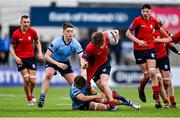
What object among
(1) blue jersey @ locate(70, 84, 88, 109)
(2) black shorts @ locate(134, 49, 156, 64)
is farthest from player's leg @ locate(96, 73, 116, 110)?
(2) black shorts @ locate(134, 49, 156, 64)

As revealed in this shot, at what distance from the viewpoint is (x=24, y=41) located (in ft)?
70.2

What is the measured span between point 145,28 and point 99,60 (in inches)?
71.3

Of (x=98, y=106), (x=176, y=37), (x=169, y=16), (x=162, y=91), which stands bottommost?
(x=98, y=106)

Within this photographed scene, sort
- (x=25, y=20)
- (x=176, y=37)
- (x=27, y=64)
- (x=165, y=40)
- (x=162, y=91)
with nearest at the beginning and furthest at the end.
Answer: (x=176, y=37), (x=165, y=40), (x=162, y=91), (x=25, y=20), (x=27, y=64)

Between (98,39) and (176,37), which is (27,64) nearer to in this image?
(98,39)

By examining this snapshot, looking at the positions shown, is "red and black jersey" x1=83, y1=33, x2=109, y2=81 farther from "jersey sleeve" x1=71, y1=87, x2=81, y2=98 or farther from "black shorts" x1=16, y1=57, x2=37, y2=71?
"black shorts" x1=16, y1=57, x2=37, y2=71

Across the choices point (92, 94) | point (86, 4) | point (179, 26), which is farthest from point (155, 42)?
point (86, 4)

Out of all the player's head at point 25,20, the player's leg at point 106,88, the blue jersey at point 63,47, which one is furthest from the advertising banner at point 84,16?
the player's leg at point 106,88

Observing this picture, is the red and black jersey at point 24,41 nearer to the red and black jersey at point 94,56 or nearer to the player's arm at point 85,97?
the red and black jersey at point 94,56

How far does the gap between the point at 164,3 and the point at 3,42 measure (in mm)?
7648

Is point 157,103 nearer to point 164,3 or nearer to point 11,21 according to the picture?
point 164,3

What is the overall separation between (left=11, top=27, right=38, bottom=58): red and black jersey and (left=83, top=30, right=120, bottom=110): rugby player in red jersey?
3.07 m

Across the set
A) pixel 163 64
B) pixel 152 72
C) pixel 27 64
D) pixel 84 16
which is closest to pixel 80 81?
pixel 152 72

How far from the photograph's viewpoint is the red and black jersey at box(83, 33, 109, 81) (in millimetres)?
18453
